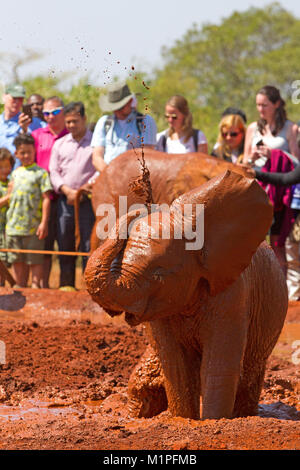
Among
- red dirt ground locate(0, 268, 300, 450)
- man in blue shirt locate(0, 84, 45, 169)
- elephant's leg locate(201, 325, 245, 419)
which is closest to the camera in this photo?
red dirt ground locate(0, 268, 300, 450)

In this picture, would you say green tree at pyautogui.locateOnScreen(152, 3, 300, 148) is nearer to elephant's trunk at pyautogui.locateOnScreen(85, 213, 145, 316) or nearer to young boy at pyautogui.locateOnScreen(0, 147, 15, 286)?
young boy at pyautogui.locateOnScreen(0, 147, 15, 286)

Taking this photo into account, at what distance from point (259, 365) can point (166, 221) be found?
1516 mm

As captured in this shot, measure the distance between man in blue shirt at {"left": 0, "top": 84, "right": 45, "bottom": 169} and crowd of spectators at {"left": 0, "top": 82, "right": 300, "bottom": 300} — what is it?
0.01 m

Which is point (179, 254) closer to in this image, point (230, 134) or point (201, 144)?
point (201, 144)

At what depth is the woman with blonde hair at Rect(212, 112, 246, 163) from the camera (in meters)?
10.8

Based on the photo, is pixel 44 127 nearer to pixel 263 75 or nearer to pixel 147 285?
pixel 147 285

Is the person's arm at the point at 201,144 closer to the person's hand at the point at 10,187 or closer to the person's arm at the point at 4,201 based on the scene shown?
the person's hand at the point at 10,187

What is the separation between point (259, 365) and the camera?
5.79m

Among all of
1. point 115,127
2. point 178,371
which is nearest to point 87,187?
point 115,127

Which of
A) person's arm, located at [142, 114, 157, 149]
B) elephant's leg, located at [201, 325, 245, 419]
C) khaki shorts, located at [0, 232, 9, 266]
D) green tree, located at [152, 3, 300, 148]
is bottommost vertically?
elephant's leg, located at [201, 325, 245, 419]

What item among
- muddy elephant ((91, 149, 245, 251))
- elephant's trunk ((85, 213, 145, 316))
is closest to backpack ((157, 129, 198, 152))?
muddy elephant ((91, 149, 245, 251))

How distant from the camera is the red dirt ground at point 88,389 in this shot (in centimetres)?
453

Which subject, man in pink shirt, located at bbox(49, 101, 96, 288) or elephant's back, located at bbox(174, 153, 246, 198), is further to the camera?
man in pink shirt, located at bbox(49, 101, 96, 288)
